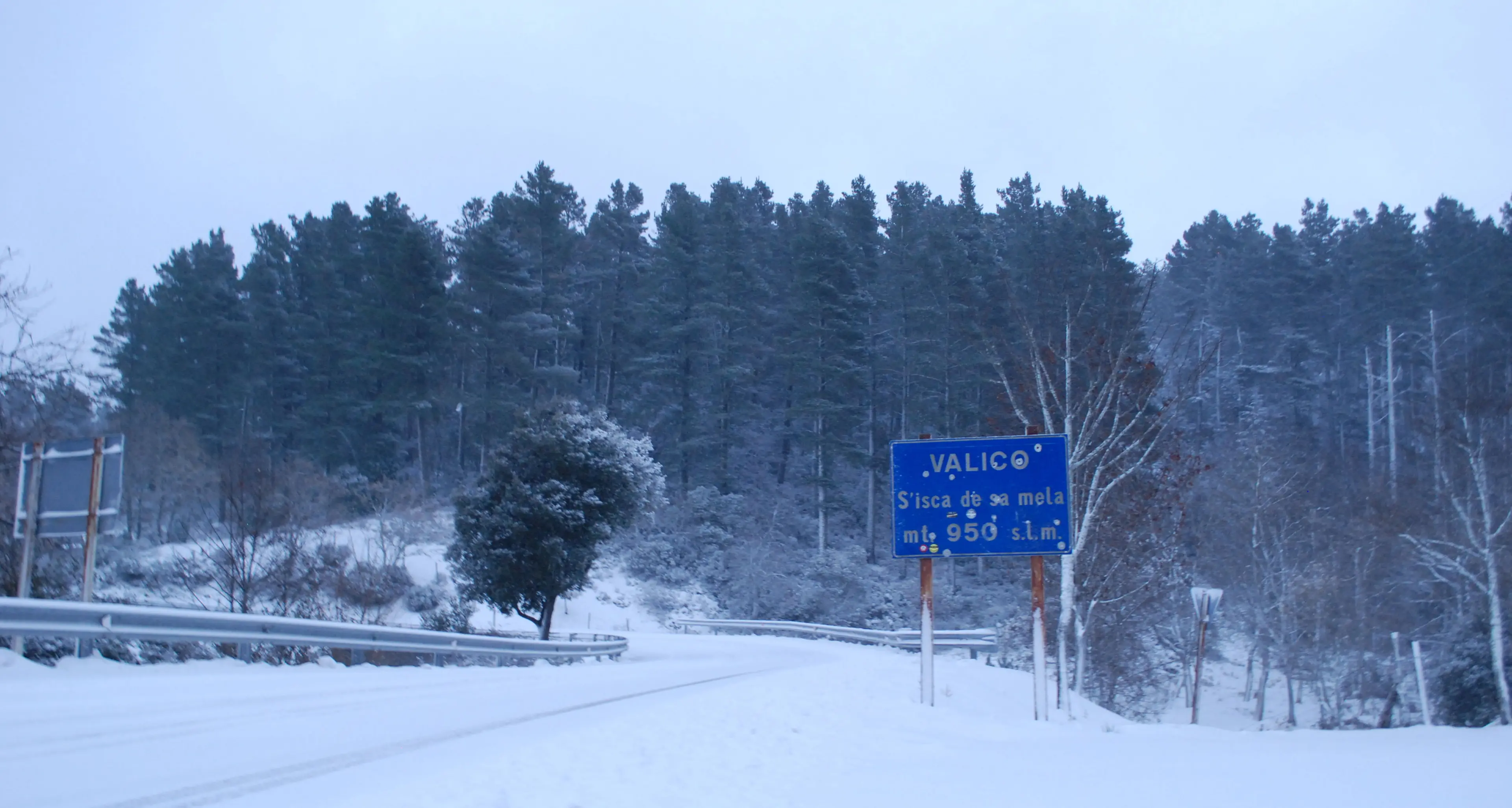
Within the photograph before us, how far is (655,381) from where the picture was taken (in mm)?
62219

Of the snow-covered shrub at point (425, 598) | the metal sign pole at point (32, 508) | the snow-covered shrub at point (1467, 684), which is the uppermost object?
the metal sign pole at point (32, 508)

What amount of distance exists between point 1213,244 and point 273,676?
81121mm

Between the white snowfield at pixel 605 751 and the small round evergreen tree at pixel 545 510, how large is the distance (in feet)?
52.9

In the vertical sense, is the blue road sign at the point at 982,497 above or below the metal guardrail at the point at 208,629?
above

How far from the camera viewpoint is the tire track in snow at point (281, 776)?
6352 millimetres

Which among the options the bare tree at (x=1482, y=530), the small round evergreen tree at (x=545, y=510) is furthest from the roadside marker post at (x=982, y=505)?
the bare tree at (x=1482, y=530)

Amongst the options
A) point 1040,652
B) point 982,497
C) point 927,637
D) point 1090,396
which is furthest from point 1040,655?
point 1090,396

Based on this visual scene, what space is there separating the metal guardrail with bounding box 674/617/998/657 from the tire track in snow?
78.9ft

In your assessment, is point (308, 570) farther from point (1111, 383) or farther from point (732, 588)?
point (732, 588)

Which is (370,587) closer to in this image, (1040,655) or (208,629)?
(208,629)

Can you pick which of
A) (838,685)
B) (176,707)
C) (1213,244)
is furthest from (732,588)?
(1213,244)

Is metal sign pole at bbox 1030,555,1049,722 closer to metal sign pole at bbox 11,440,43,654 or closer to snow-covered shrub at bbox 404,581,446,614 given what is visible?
metal sign pole at bbox 11,440,43,654

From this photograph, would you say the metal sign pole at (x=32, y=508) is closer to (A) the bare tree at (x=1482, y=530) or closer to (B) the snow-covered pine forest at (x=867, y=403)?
(B) the snow-covered pine forest at (x=867, y=403)

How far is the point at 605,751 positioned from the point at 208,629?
6918 millimetres
